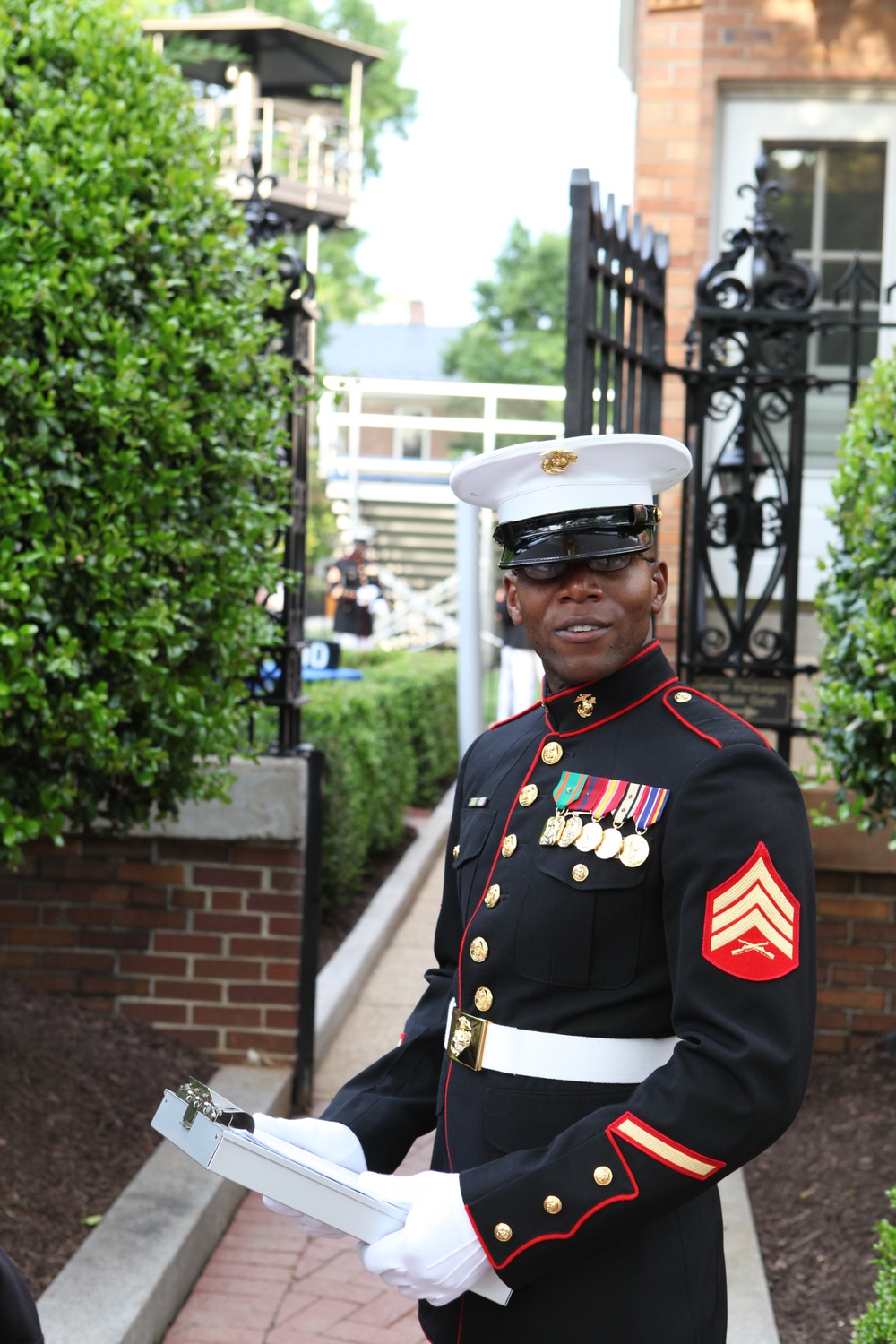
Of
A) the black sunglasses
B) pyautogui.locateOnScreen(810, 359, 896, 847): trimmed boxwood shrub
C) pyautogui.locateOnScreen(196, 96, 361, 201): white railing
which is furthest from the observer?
pyautogui.locateOnScreen(196, 96, 361, 201): white railing

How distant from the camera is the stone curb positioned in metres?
3.17

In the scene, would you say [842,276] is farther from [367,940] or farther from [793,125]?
[367,940]

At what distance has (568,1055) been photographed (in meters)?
1.75

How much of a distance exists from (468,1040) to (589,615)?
0.59m

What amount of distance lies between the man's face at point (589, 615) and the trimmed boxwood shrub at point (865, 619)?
2.13 meters

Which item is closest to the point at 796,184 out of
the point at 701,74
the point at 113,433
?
the point at 701,74

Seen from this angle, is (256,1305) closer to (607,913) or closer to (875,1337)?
(875,1337)

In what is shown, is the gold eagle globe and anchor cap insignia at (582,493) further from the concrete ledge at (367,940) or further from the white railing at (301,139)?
the white railing at (301,139)

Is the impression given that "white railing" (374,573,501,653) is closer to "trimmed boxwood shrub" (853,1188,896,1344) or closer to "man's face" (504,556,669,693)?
"trimmed boxwood shrub" (853,1188,896,1344)

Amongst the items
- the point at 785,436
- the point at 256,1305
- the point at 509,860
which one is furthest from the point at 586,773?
the point at 785,436

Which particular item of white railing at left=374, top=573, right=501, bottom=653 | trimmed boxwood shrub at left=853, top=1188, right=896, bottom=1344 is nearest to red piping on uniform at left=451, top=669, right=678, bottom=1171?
trimmed boxwood shrub at left=853, top=1188, right=896, bottom=1344

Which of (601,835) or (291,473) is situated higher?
(291,473)

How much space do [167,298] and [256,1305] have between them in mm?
2730

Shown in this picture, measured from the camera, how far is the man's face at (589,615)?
5.97 feet
